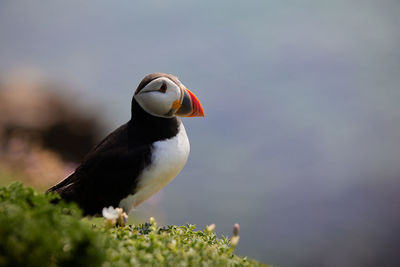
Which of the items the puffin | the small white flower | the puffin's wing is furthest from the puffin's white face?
the small white flower

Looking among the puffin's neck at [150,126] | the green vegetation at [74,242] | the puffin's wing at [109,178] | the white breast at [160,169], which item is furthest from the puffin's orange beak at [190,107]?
the green vegetation at [74,242]

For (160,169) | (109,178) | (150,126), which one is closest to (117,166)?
(109,178)

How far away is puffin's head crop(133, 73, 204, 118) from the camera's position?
13.8 ft

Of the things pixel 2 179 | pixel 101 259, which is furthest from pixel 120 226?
pixel 2 179

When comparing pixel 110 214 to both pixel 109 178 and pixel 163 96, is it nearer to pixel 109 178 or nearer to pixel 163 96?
pixel 109 178

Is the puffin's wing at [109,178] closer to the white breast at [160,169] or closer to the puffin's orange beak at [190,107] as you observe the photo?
the white breast at [160,169]

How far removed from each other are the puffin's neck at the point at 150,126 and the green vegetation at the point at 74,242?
90 cm

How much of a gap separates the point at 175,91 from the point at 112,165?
1.02 metres

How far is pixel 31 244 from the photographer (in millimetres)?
2410

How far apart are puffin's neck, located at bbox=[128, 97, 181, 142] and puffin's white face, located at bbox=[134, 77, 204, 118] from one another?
0.05 meters

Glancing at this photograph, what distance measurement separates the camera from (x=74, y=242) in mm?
2443

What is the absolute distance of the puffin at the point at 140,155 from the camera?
13.3ft

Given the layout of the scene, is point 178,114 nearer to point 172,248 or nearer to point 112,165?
point 112,165

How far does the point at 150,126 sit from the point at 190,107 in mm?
494
